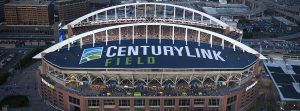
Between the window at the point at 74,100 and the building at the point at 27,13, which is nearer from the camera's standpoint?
the window at the point at 74,100

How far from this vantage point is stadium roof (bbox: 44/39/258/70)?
294 ft

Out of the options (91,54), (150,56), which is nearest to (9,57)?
(91,54)

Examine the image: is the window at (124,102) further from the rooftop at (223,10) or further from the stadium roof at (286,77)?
the rooftop at (223,10)

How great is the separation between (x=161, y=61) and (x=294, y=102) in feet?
114

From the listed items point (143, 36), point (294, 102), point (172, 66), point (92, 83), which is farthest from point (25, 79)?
point (294, 102)

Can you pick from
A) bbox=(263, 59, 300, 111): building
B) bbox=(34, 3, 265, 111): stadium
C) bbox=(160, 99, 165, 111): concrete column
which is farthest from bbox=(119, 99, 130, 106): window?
bbox=(263, 59, 300, 111): building

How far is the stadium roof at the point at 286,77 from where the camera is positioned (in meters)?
93.1

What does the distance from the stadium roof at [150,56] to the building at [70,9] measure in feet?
233

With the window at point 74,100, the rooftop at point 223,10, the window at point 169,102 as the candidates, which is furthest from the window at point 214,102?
the rooftop at point 223,10

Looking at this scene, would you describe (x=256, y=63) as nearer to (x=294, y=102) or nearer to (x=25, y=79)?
(x=294, y=102)

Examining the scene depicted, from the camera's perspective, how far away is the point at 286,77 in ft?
339

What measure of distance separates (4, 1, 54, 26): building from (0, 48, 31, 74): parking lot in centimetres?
2626

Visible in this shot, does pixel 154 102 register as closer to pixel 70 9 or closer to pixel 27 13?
pixel 27 13

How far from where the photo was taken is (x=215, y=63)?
9175 centimetres
